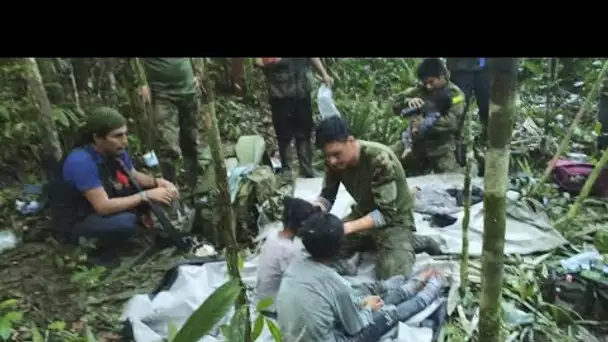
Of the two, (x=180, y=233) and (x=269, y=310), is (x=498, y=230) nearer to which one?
(x=269, y=310)

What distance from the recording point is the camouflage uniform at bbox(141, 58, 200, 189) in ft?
6.84

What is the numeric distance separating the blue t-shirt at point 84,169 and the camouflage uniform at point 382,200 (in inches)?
27.1

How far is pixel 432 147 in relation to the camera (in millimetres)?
2139

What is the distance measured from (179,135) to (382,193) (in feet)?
2.42

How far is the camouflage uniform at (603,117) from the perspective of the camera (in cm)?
213

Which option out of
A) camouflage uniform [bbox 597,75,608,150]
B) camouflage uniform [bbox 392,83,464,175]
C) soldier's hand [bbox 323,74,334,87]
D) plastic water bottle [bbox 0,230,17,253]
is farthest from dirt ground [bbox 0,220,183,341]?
camouflage uniform [bbox 597,75,608,150]

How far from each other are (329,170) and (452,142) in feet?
1.41

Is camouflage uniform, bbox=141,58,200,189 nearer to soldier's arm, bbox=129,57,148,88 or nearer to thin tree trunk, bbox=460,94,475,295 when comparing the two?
soldier's arm, bbox=129,57,148,88

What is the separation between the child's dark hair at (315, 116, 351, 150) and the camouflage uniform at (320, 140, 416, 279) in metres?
0.08

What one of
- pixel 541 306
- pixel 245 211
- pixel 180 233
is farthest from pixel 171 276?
pixel 541 306

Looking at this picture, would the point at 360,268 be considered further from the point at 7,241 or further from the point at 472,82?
the point at 7,241

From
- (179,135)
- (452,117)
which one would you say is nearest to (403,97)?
(452,117)

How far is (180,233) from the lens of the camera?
6.91ft

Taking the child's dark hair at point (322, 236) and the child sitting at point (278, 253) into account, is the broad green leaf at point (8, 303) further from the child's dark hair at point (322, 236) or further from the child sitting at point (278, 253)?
the child's dark hair at point (322, 236)
